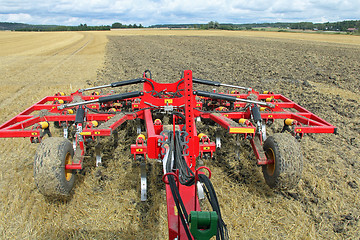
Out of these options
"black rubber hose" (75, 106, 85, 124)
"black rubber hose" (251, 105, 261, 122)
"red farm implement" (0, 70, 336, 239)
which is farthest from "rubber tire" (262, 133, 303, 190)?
"black rubber hose" (75, 106, 85, 124)

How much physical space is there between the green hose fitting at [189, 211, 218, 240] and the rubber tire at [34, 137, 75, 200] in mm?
2350

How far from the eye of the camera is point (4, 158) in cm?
525

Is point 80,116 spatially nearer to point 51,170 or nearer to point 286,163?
point 51,170

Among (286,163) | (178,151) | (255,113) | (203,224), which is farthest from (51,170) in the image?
(255,113)

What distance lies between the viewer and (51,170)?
345 cm

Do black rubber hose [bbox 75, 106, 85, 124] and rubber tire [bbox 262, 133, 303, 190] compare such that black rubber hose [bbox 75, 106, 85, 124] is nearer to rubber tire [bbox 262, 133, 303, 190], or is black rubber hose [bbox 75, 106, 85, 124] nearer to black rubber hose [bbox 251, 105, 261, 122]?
black rubber hose [bbox 251, 105, 261, 122]

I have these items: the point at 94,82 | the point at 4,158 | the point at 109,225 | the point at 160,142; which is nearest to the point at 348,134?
the point at 160,142

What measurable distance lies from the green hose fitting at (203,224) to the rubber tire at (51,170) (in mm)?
2350

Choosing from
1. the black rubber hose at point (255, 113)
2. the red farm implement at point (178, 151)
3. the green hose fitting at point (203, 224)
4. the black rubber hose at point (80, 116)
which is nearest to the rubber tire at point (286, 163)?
the red farm implement at point (178, 151)

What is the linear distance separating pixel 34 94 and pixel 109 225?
865cm

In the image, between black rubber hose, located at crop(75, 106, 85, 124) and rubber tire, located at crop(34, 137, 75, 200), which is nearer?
rubber tire, located at crop(34, 137, 75, 200)

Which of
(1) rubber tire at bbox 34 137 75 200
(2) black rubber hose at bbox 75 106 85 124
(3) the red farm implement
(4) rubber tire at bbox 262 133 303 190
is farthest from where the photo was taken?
(2) black rubber hose at bbox 75 106 85 124

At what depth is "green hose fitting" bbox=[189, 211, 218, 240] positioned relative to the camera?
6.01ft

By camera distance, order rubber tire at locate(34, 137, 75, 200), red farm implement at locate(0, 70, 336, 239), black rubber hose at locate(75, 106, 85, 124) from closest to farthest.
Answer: red farm implement at locate(0, 70, 336, 239) < rubber tire at locate(34, 137, 75, 200) < black rubber hose at locate(75, 106, 85, 124)
